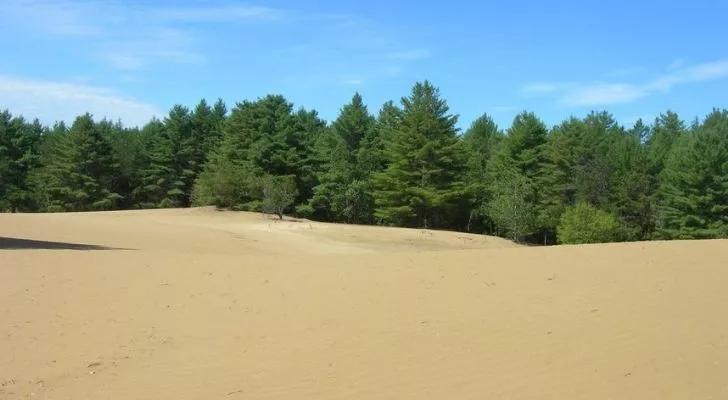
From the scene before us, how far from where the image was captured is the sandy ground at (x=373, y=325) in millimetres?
6410

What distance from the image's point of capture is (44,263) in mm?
13375

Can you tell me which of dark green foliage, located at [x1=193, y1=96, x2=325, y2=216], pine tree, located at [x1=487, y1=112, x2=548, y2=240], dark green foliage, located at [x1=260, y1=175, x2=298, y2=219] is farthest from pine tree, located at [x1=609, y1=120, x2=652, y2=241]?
dark green foliage, located at [x1=260, y1=175, x2=298, y2=219]

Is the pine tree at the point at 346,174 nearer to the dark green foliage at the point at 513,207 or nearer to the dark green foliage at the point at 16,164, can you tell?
the dark green foliage at the point at 513,207

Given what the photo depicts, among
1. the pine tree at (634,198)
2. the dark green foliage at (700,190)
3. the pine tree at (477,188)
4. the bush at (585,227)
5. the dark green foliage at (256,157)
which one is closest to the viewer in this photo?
the bush at (585,227)

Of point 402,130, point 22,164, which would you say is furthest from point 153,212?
point 22,164

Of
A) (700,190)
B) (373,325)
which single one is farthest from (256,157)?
(373,325)

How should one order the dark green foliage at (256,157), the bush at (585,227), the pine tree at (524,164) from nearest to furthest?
the bush at (585,227)
the dark green foliage at (256,157)
the pine tree at (524,164)

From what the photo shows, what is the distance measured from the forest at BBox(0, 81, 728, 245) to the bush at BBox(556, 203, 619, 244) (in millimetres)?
116

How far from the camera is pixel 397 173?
157ft

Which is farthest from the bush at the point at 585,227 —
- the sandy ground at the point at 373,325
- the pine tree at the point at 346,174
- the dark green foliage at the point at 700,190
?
the sandy ground at the point at 373,325

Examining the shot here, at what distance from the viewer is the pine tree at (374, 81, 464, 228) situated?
1847 inches

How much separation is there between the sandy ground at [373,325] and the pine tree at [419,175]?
32.0 meters

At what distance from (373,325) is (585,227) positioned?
37.6 meters

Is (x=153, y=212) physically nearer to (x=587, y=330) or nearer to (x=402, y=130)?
(x=402, y=130)
